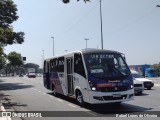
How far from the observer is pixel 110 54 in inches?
587

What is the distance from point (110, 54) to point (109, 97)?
235cm

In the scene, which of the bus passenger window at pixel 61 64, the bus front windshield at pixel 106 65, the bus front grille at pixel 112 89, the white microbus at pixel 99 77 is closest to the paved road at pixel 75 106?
the white microbus at pixel 99 77

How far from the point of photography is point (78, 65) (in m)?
Result: 15.1

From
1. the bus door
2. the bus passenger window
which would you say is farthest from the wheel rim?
the bus passenger window

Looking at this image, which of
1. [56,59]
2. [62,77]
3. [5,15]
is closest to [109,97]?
[62,77]

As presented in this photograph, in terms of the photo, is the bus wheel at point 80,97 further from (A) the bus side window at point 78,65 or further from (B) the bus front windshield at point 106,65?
(B) the bus front windshield at point 106,65

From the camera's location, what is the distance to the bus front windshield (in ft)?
45.5

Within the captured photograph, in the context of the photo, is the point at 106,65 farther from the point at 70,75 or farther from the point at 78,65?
the point at 70,75

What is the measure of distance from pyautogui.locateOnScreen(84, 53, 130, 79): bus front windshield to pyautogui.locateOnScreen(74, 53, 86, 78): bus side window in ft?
1.27

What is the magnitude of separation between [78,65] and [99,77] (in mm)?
1790

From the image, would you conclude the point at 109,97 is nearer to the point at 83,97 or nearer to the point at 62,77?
the point at 83,97

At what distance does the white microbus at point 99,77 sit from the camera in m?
13.4

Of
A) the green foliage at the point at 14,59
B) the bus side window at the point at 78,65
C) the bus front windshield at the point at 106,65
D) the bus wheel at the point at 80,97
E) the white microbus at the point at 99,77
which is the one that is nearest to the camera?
the white microbus at the point at 99,77

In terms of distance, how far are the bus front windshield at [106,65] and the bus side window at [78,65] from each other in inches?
15.2
